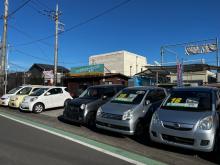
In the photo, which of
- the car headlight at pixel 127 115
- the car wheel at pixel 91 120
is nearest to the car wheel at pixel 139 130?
the car headlight at pixel 127 115

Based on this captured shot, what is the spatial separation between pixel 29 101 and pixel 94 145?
10.1m

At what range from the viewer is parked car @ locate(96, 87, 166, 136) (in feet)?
30.7

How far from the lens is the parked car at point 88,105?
38.8 feet

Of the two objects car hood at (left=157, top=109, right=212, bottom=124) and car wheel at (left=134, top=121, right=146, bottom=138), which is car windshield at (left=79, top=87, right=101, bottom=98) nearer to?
car wheel at (left=134, top=121, right=146, bottom=138)

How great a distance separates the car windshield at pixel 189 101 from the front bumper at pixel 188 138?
0.91 metres

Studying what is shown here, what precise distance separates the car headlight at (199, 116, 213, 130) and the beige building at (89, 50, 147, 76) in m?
54.0

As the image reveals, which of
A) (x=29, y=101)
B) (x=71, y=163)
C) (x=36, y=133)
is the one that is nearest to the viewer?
(x=71, y=163)

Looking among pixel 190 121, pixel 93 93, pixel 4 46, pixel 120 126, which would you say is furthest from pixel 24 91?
pixel 190 121

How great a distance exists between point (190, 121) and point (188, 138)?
43 cm

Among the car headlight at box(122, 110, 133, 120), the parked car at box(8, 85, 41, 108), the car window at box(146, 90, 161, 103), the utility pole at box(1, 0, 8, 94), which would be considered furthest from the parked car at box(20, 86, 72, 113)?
the utility pole at box(1, 0, 8, 94)

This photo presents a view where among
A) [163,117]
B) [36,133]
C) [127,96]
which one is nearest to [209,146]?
[163,117]

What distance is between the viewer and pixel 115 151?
7715mm

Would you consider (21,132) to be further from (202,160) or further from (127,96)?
(202,160)

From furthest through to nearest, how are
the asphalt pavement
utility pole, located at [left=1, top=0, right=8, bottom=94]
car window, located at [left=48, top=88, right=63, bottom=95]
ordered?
utility pole, located at [left=1, top=0, right=8, bottom=94]
car window, located at [left=48, top=88, right=63, bottom=95]
the asphalt pavement
